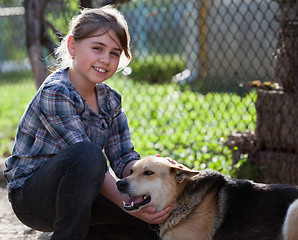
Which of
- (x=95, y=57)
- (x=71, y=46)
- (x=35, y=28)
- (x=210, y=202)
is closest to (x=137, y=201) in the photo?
(x=210, y=202)

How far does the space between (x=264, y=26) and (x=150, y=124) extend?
426 cm

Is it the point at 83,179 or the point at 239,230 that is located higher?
the point at 83,179

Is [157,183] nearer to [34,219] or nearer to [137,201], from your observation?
[137,201]

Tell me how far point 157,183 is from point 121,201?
264mm

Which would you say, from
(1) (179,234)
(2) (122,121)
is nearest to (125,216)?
(1) (179,234)

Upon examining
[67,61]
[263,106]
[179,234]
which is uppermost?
[67,61]

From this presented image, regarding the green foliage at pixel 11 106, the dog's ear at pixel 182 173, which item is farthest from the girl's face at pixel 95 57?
the green foliage at pixel 11 106

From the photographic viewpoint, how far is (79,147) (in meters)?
2.62

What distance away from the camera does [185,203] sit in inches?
119

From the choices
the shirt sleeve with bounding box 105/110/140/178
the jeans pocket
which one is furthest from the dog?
the jeans pocket

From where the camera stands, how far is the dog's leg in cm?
270

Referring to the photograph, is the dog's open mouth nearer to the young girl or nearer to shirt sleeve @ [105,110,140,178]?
the young girl

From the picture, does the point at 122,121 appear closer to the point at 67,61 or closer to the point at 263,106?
the point at 67,61

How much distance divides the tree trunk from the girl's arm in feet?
7.12
